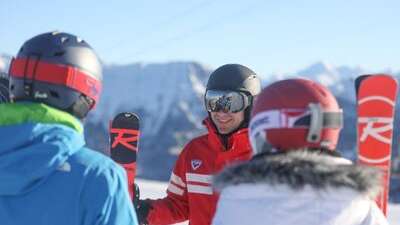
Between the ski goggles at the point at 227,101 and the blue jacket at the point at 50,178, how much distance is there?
169 cm

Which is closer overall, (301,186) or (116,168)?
(301,186)

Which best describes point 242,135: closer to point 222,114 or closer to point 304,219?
point 222,114

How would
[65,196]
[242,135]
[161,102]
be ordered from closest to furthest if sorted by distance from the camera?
[65,196] → [242,135] → [161,102]

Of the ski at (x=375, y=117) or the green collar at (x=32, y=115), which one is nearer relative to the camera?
the green collar at (x=32, y=115)

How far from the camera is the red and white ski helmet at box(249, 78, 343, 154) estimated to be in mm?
1956

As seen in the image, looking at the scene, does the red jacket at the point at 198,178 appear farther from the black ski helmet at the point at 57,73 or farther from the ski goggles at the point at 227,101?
the black ski helmet at the point at 57,73

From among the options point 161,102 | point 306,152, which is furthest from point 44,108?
point 161,102

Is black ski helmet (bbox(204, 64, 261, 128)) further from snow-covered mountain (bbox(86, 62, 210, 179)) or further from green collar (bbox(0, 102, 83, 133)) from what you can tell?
snow-covered mountain (bbox(86, 62, 210, 179))

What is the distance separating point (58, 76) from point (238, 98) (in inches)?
66.8

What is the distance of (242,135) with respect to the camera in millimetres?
3512

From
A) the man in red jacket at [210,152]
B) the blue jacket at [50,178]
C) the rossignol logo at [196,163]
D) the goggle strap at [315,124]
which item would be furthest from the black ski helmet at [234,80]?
the blue jacket at [50,178]

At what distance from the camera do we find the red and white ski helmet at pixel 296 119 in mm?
1956

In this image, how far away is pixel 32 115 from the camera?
6.42ft

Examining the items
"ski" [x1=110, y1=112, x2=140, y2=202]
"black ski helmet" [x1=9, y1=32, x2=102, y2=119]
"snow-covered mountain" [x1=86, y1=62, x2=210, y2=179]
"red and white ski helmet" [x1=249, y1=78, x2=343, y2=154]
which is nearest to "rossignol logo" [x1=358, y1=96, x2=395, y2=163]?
"ski" [x1=110, y1=112, x2=140, y2=202]
